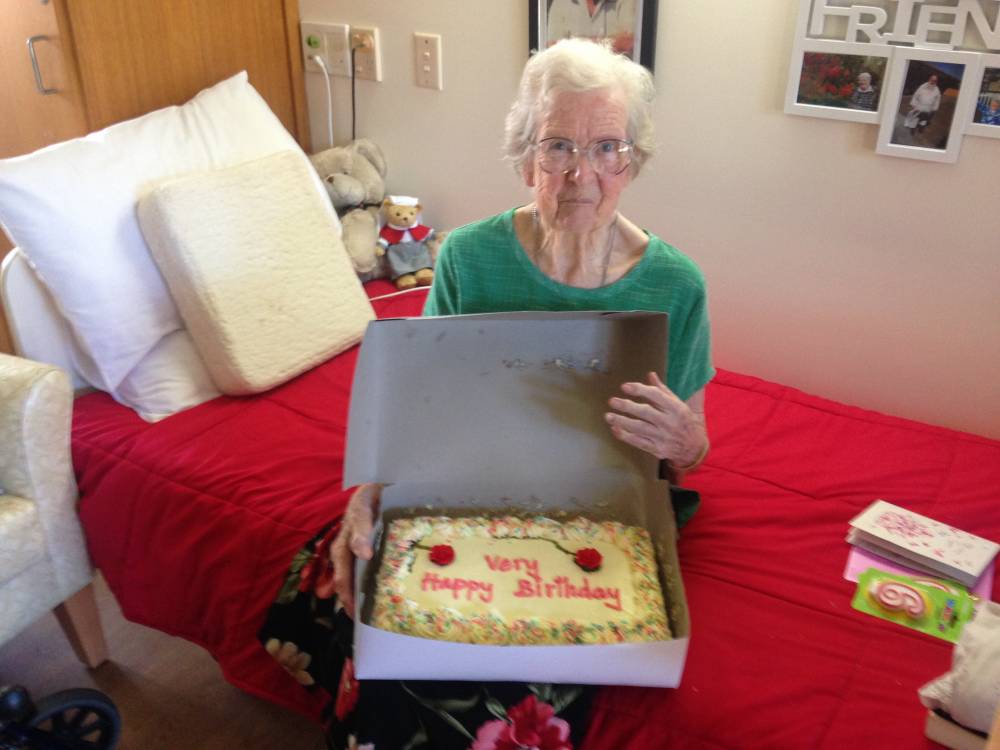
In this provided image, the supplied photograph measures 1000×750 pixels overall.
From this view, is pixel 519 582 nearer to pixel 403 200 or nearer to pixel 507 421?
pixel 507 421

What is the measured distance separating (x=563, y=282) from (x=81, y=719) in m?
1.06

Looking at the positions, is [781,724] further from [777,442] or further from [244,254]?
[244,254]

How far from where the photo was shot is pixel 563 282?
4.17 ft

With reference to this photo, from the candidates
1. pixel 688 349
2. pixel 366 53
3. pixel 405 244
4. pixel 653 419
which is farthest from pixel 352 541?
pixel 366 53

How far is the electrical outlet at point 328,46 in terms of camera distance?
223 centimetres

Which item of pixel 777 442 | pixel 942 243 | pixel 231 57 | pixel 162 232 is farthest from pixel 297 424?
pixel 942 243

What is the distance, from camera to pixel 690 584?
1.22 meters

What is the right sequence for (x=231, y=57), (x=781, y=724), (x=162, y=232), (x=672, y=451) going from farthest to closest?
(x=231, y=57) → (x=162, y=232) → (x=672, y=451) → (x=781, y=724)

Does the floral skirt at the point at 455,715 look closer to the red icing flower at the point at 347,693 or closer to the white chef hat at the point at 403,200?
the red icing flower at the point at 347,693

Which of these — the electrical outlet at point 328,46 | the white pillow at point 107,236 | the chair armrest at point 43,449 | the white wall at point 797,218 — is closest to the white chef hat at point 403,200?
the white wall at point 797,218

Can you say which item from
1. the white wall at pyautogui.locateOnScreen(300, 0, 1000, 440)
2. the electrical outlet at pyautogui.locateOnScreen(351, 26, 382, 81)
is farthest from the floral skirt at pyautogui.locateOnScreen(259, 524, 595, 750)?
the electrical outlet at pyautogui.locateOnScreen(351, 26, 382, 81)

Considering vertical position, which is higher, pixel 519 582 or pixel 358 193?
pixel 358 193

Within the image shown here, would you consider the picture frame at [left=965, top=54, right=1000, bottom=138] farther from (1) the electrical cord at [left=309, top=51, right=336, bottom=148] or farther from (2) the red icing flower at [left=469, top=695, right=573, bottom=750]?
(1) the electrical cord at [left=309, top=51, right=336, bottom=148]

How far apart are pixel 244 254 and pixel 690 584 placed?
1.02 m
